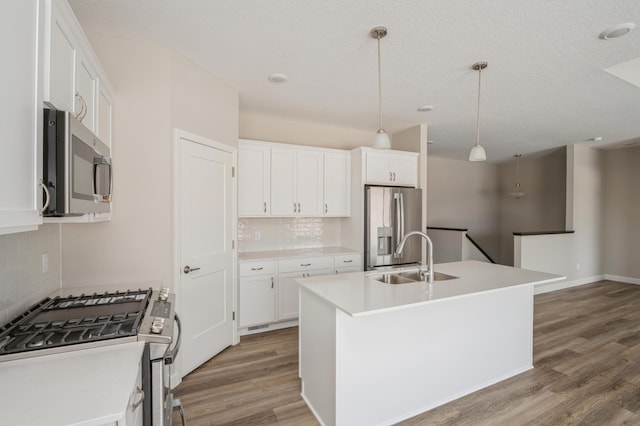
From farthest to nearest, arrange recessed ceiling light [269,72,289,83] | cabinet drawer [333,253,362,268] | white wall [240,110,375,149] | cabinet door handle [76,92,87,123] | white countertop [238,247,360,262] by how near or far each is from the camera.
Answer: white wall [240,110,375,149], cabinet drawer [333,253,362,268], white countertop [238,247,360,262], recessed ceiling light [269,72,289,83], cabinet door handle [76,92,87,123]

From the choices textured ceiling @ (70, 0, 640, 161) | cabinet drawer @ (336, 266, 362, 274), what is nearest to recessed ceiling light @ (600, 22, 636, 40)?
textured ceiling @ (70, 0, 640, 161)

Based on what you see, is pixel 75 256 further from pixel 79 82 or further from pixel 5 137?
pixel 5 137

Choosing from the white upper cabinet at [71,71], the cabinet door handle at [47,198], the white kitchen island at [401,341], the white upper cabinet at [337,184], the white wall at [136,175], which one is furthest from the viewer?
the white upper cabinet at [337,184]

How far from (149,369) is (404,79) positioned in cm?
302

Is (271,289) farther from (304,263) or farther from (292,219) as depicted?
(292,219)

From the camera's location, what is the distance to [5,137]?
0.87 metres

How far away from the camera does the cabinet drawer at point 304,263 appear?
3607 mm

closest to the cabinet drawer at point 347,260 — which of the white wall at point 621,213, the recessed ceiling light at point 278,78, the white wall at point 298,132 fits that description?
the white wall at point 298,132

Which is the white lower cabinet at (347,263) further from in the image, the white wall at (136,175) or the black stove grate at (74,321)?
the black stove grate at (74,321)

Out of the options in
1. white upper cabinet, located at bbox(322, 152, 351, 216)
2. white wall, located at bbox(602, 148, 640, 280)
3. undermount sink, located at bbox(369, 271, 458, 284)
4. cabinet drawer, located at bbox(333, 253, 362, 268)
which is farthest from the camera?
white wall, located at bbox(602, 148, 640, 280)

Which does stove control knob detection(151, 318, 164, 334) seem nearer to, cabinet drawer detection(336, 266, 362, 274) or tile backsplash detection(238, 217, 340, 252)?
tile backsplash detection(238, 217, 340, 252)

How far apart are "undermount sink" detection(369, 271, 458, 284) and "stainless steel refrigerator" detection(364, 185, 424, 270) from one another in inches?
51.2

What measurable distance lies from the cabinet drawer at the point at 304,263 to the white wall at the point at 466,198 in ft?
13.1

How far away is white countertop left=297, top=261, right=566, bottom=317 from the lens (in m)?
1.75
